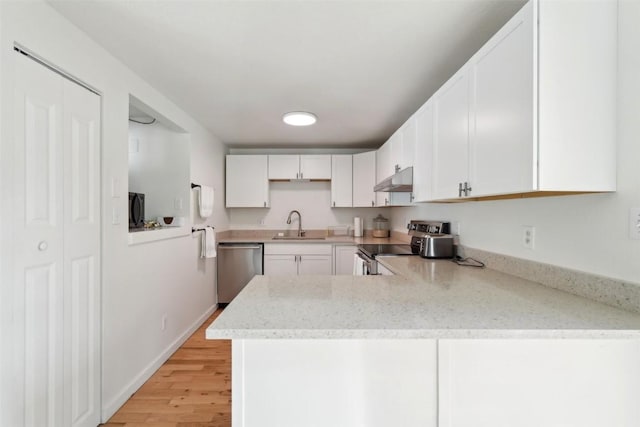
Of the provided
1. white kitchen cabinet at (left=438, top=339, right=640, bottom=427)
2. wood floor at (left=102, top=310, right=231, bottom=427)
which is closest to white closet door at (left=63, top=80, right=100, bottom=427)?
wood floor at (left=102, top=310, right=231, bottom=427)

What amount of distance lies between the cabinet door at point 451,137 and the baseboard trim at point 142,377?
94.6 inches

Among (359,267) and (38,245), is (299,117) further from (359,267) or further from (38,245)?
(38,245)

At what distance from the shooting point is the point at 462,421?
951mm

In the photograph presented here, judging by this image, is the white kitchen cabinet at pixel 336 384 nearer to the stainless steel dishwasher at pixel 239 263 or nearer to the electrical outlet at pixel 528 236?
the electrical outlet at pixel 528 236

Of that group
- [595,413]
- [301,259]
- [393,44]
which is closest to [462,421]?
[595,413]

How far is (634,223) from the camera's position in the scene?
1.06 metres

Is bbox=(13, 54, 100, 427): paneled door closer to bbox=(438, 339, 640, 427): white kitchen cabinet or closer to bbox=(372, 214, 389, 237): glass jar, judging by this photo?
bbox=(438, 339, 640, 427): white kitchen cabinet

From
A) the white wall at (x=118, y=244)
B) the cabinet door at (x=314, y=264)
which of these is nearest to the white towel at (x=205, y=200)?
the white wall at (x=118, y=244)

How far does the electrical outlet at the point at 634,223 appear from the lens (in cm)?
105

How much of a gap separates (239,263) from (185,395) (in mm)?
1818

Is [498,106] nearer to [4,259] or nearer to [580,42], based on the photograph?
[580,42]

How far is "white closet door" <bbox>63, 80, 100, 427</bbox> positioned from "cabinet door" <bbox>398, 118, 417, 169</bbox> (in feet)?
6.91

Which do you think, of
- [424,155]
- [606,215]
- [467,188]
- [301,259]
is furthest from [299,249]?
[606,215]

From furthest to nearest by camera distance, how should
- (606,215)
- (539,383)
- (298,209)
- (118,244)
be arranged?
(298,209) → (118,244) → (606,215) → (539,383)
